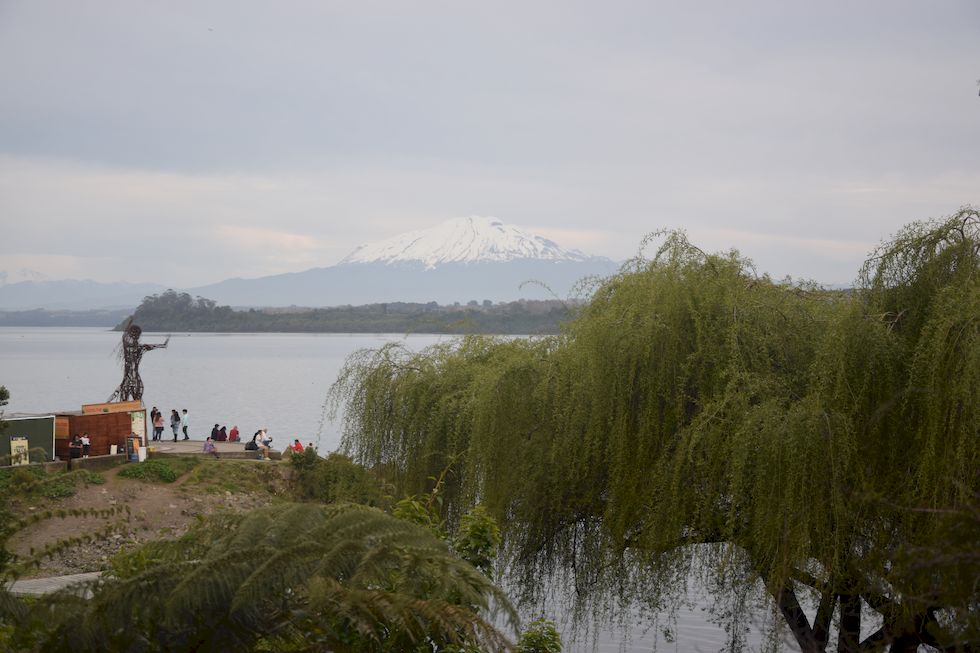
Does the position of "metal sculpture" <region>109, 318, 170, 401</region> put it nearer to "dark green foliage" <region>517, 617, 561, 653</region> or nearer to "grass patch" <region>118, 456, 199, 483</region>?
"grass patch" <region>118, 456, 199, 483</region>

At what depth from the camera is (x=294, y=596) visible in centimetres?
784

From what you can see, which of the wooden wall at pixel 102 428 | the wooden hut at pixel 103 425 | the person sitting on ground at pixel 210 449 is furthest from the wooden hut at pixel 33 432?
the person sitting on ground at pixel 210 449

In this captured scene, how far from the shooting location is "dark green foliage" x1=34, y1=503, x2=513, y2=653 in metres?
7.30

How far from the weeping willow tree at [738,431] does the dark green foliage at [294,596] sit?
405 cm

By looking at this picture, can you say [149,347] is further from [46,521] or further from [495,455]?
[495,455]

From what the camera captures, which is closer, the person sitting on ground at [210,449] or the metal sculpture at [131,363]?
the person sitting on ground at [210,449]

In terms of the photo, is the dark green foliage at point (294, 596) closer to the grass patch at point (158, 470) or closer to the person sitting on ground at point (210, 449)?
the grass patch at point (158, 470)

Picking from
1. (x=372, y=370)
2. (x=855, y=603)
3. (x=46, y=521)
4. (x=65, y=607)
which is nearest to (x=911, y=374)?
(x=855, y=603)

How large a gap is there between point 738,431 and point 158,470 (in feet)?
118

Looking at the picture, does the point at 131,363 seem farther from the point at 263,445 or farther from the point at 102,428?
the point at 263,445

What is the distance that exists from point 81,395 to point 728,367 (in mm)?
113355

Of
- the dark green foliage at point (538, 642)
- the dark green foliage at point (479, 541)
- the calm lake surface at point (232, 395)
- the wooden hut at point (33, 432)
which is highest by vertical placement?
the dark green foliage at point (479, 541)

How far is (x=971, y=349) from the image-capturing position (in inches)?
433

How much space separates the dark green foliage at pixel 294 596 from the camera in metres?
7.30
